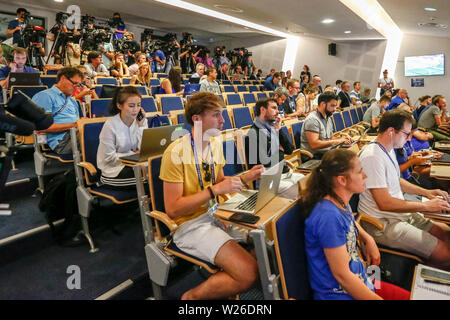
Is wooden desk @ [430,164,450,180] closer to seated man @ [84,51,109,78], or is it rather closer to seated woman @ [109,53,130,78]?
seated man @ [84,51,109,78]

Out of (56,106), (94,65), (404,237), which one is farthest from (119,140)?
(94,65)

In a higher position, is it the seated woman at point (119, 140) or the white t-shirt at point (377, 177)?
→ the seated woman at point (119, 140)

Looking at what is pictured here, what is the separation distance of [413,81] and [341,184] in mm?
12598

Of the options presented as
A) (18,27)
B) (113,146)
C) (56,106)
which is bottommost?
(113,146)

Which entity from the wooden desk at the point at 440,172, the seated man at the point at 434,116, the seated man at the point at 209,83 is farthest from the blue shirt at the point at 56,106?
the seated man at the point at 434,116

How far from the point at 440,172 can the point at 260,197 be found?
1.75 meters

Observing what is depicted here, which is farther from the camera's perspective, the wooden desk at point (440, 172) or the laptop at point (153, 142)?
the wooden desk at point (440, 172)

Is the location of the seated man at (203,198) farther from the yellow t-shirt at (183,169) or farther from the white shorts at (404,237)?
A: the white shorts at (404,237)

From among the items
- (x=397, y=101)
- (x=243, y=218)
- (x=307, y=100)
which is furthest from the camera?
(x=397, y=101)

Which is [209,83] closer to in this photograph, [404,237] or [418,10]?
[404,237]

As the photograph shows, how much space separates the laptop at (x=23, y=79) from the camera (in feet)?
11.4

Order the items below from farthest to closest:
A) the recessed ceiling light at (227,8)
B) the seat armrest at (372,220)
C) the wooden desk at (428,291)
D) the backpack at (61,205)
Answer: the recessed ceiling light at (227,8) < the backpack at (61,205) < the seat armrest at (372,220) < the wooden desk at (428,291)

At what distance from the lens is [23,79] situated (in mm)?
3576

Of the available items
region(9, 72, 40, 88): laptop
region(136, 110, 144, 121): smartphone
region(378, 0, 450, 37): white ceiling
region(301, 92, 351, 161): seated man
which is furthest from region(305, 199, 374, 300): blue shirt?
region(378, 0, 450, 37): white ceiling
